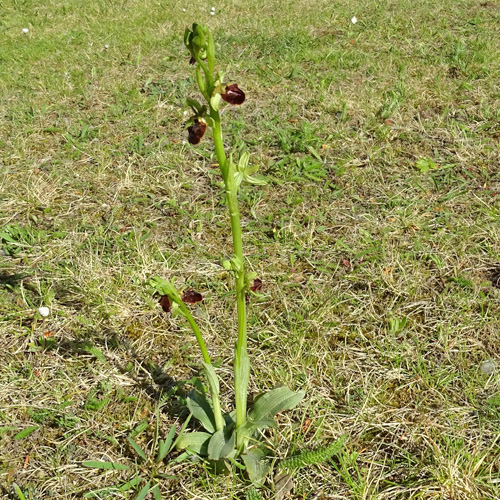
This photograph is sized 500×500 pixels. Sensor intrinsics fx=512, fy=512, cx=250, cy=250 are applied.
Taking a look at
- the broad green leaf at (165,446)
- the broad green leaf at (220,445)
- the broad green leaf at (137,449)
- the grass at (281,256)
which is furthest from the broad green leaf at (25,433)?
the broad green leaf at (220,445)

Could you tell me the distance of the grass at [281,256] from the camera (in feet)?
6.60

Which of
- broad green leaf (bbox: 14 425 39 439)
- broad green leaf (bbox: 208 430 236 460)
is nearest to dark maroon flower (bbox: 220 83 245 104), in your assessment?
broad green leaf (bbox: 208 430 236 460)

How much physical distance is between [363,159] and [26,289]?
7.84ft

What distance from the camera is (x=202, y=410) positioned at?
1960 mm

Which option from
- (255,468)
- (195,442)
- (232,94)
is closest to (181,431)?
(195,442)

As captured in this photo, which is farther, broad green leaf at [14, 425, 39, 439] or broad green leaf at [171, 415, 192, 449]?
broad green leaf at [14, 425, 39, 439]

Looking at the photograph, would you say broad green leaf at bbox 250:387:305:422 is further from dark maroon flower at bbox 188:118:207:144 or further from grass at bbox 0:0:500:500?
dark maroon flower at bbox 188:118:207:144

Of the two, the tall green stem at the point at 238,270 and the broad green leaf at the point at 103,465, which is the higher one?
the tall green stem at the point at 238,270

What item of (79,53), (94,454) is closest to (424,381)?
(94,454)

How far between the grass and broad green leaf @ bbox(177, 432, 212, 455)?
82 mm

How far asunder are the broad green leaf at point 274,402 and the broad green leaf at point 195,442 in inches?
7.7

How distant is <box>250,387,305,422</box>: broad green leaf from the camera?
1.90 m

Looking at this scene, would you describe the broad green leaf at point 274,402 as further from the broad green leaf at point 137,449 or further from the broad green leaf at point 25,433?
the broad green leaf at point 25,433

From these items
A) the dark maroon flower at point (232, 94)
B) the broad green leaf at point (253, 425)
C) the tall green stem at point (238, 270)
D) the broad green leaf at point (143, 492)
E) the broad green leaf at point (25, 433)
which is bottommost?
the broad green leaf at point (25, 433)
